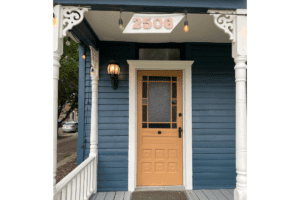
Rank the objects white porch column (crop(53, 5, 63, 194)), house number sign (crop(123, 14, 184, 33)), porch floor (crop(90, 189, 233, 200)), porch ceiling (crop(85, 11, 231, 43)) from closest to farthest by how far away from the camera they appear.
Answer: white porch column (crop(53, 5, 63, 194)), house number sign (crop(123, 14, 184, 33)), porch ceiling (crop(85, 11, 231, 43)), porch floor (crop(90, 189, 233, 200))

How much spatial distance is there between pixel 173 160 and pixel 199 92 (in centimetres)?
125

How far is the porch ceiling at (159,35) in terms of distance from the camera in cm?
228

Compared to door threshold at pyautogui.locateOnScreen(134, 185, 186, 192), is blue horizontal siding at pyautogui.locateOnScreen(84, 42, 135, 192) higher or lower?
higher

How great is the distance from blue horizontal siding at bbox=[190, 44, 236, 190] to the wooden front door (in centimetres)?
29

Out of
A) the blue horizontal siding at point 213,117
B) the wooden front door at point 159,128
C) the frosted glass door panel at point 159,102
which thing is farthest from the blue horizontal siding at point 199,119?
the frosted glass door panel at point 159,102

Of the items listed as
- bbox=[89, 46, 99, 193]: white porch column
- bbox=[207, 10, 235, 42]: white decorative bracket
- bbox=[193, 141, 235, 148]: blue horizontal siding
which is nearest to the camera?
bbox=[207, 10, 235, 42]: white decorative bracket

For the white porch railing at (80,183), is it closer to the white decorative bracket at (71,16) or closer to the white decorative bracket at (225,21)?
the white decorative bracket at (71,16)

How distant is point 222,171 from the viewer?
302cm

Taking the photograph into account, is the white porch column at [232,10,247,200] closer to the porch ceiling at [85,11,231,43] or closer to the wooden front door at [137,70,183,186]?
the porch ceiling at [85,11,231,43]

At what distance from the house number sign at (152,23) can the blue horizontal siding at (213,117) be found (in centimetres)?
149

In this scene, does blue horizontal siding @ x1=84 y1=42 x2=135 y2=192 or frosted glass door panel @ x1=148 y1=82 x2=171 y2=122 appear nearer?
blue horizontal siding @ x1=84 y1=42 x2=135 y2=192

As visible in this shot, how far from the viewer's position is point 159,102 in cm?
313

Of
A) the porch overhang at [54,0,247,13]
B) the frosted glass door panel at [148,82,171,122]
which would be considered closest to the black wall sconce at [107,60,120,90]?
the frosted glass door panel at [148,82,171,122]

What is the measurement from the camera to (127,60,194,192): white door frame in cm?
296
